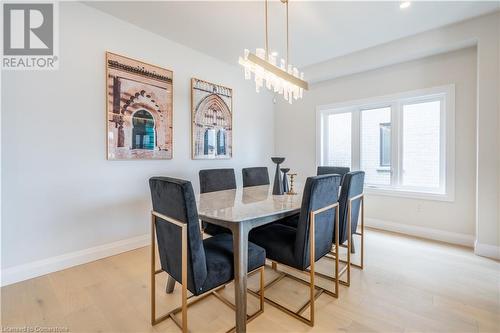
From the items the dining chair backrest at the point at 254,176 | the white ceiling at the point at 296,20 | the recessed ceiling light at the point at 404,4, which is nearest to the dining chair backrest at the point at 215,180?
the dining chair backrest at the point at 254,176

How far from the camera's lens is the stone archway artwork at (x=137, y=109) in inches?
107

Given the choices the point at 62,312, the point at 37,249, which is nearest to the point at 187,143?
the point at 37,249

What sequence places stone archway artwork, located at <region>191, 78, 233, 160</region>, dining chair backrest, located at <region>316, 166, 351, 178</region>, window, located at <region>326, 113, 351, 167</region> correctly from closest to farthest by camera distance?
dining chair backrest, located at <region>316, 166, 351, 178</region>
stone archway artwork, located at <region>191, 78, 233, 160</region>
window, located at <region>326, 113, 351, 167</region>

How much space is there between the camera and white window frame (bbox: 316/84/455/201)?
3.13 meters

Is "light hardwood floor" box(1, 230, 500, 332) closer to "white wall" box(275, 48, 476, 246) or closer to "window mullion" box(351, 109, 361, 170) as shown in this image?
"white wall" box(275, 48, 476, 246)

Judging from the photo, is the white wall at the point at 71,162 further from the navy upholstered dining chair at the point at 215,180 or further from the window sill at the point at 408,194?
the window sill at the point at 408,194

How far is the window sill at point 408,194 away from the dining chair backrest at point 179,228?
3.28 meters

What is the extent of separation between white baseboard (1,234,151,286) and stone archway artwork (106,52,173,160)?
39.9 inches

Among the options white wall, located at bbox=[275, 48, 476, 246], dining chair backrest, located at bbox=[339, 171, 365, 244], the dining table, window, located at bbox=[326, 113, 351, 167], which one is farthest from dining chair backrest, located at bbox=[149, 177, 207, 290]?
window, located at bbox=[326, 113, 351, 167]

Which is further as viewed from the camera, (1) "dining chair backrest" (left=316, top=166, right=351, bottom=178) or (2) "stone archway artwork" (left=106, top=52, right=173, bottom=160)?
(1) "dining chair backrest" (left=316, top=166, right=351, bottom=178)

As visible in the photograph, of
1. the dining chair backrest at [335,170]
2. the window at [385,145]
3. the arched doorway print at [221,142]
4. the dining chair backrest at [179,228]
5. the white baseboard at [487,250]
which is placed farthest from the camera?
the arched doorway print at [221,142]

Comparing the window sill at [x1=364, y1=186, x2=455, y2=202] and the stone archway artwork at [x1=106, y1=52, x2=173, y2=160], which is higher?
the stone archway artwork at [x1=106, y1=52, x2=173, y2=160]

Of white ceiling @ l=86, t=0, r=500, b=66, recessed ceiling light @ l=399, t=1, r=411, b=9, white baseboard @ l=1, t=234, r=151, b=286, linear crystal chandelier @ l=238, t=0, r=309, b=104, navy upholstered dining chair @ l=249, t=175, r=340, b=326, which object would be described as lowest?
white baseboard @ l=1, t=234, r=151, b=286

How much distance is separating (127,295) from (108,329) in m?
0.39
